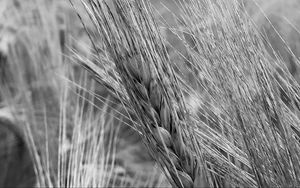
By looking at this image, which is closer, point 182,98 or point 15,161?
point 182,98

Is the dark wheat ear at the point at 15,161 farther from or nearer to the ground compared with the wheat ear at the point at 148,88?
farther from the ground

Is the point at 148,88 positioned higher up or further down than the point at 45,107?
further down

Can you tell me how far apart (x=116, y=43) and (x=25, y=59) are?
1.26 m

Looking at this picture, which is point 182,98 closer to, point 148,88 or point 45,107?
point 148,88

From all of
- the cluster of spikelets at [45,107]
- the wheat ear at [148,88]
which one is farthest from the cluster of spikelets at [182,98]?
the cluster of spikelets at [45,107]

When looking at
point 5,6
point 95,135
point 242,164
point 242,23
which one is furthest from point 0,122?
point 242,23

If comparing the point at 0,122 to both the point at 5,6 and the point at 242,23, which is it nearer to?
the point at 5,6

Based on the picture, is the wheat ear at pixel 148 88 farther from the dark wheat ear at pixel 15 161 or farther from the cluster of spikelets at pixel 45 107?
the dark wheat ear at pixel 15 161

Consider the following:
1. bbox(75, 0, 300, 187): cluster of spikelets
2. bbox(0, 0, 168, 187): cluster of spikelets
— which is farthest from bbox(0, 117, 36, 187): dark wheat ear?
bbox(75, 0, 300, 187): cluster of spikelets

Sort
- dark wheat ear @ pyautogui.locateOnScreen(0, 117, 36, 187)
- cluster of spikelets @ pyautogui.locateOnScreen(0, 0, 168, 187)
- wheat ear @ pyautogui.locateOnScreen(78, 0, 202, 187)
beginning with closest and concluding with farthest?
wheat ear @ pyautogui.locateOnScreen(78, 0, 202, 187), cluster of spikelets @ pyautogui.locateOnScreen(0, 0, 168, 187), dark wheat ear @ pyautogui.locateOnScreen(0, 117, 36, 187)

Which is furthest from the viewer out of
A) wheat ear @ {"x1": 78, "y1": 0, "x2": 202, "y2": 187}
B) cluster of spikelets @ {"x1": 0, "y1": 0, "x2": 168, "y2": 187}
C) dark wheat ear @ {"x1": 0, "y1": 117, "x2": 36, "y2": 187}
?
dark wheat ear @ {"x1": 0, "y1": 117, "x2": 36, "y2": 187}

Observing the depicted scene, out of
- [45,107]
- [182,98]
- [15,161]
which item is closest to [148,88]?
[182,98]

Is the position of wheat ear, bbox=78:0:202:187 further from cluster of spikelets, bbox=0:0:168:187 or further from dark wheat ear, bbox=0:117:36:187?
dark wheat ear, bbox=0:117:36:187

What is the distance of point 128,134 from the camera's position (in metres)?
1.47
